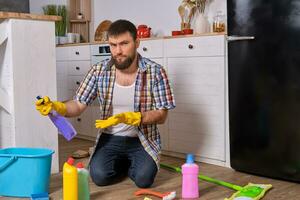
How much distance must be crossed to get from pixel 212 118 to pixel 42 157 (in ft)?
3.93

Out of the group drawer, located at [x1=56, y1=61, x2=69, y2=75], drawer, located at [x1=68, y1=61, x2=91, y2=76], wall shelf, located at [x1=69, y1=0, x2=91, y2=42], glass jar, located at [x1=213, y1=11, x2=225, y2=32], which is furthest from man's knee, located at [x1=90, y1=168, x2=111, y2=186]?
wall shelf, located at [x1=69, y1=0, x2=91, y2=42]

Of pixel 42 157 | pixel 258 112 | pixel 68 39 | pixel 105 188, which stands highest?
pixel 68 39

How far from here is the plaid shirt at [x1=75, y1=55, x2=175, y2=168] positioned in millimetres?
2361

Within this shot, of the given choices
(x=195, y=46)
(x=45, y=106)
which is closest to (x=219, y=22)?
(x=195, y=46)

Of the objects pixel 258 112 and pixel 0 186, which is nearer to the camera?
pixel 0 186

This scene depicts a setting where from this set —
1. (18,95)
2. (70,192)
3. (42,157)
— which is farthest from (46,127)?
(70,192)

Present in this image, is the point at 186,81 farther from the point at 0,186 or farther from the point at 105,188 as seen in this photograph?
the point at 0,186

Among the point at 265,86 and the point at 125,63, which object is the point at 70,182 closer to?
the point at 125,63

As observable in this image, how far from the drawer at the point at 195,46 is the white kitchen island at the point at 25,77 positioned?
0.85 metres

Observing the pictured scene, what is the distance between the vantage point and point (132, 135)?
2.42m

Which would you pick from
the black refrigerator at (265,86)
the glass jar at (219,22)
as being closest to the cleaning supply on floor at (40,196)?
the black refrigerator at (265,86)

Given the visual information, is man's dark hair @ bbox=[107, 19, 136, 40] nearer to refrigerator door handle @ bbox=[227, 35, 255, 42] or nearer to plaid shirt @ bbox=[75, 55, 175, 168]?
plaid shirt @ bbox=[75, 55, 175, 168]

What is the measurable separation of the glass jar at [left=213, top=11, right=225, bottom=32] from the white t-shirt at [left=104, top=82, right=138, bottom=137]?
2.77 feet

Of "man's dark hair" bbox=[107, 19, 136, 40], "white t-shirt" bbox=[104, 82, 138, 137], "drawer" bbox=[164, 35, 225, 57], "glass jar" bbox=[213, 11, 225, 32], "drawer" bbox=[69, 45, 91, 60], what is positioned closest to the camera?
"man's dark hair" bbox=[107, 19, 136, 40]
